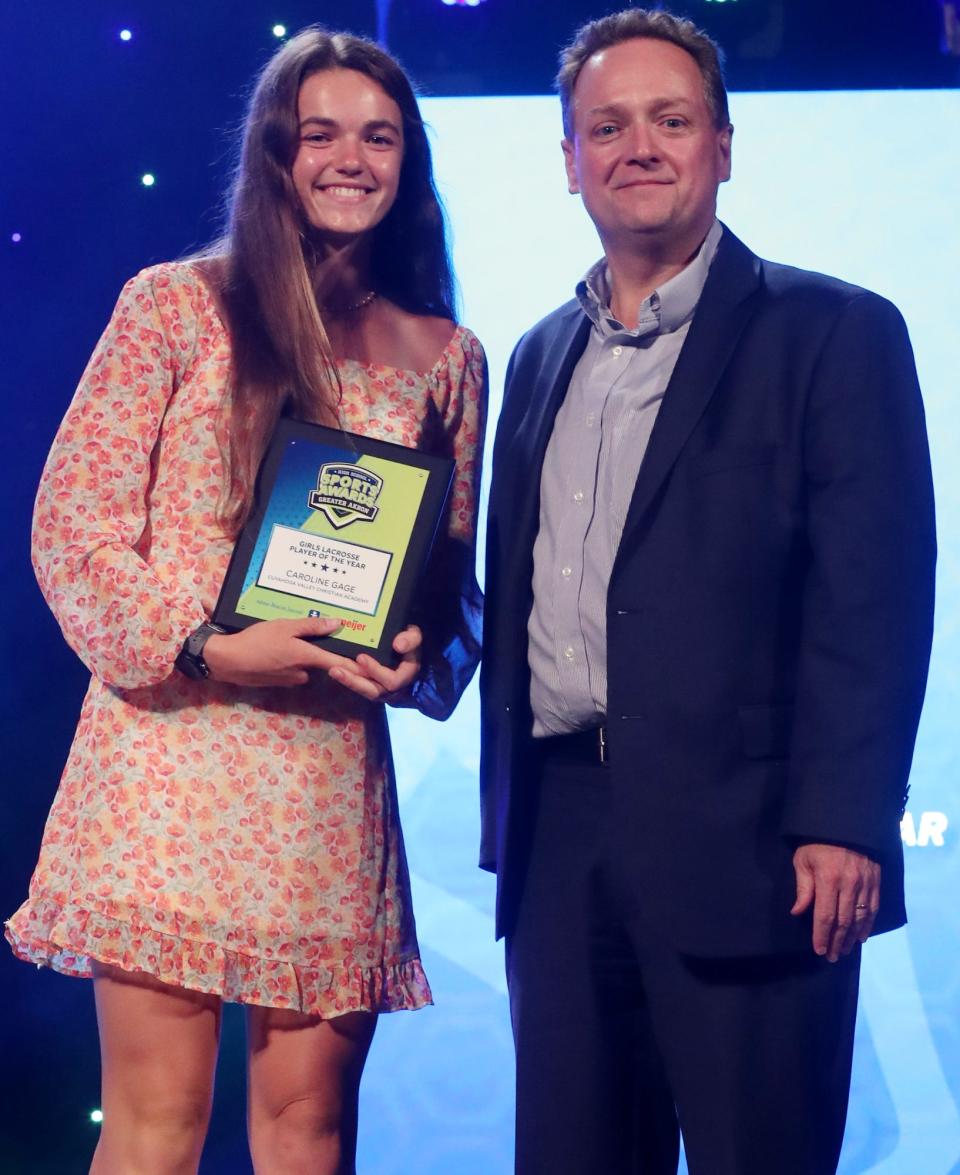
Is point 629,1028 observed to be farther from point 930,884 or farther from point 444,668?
point 930,884

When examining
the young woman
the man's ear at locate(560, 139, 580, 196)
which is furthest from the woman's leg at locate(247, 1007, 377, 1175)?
the man's ear at locate(560, 139, 580, 196)

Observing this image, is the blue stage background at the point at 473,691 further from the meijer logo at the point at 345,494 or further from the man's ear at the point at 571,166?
the meijer logo at the point at 345,494

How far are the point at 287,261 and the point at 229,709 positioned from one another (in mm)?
664

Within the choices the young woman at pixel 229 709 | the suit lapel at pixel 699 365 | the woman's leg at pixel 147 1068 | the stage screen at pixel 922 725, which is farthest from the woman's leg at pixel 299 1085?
the stage screen at pixel 922 725

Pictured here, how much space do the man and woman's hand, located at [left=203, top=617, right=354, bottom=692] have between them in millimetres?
314

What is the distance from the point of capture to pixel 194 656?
1887 millimetres

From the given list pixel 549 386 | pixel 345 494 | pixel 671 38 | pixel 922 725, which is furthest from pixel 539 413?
pixel 922 725

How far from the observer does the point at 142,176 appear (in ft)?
10.0

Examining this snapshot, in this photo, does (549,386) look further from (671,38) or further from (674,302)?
(671,38)

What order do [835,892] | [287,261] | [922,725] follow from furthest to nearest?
[922,725] < [287,261] < [835,892]

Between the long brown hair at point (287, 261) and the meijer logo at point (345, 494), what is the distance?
0.34 feet

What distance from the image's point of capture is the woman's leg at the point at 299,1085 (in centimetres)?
198

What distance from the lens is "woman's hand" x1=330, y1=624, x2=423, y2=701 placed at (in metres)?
1.91

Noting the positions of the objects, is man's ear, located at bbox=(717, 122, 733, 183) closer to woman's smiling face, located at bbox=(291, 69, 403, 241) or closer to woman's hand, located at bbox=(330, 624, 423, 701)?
woman's smiling face, located at bbox=(291, 69, 403, 241)
